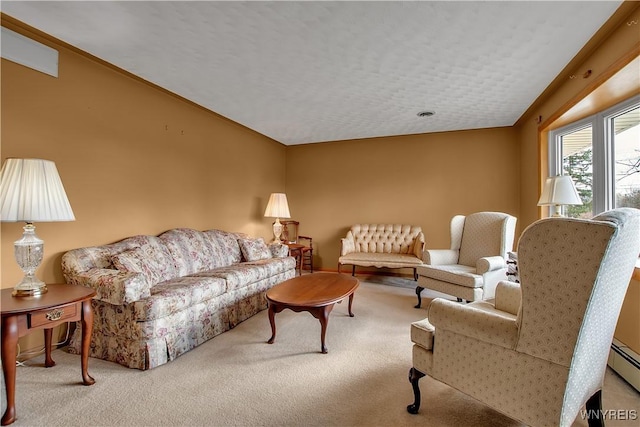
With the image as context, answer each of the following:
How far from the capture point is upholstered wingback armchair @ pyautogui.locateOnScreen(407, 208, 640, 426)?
1.16 meters

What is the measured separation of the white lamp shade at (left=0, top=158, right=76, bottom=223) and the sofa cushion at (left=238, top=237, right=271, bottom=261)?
228 centimetres

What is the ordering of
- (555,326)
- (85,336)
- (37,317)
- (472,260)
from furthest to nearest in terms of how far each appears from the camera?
(472,260)
(85,336)
(37,317)
(555,326)

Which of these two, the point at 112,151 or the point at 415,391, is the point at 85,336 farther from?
the point at 415,391

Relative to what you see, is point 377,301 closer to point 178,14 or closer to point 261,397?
point 261,397

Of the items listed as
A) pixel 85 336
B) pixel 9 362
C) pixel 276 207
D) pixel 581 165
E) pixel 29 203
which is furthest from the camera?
pixel 276 207

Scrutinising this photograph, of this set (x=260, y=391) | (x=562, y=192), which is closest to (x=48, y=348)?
(x=260, y=391)

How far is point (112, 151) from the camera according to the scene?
3.01 m

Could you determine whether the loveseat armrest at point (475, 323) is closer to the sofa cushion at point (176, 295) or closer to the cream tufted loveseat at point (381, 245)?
the sofa cushion at point (176, 295)

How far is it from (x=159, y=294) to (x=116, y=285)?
0.31 m

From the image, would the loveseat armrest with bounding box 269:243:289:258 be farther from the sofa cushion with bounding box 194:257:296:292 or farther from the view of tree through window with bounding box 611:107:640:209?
the view of tree through window with bounding box 611:107:640:209

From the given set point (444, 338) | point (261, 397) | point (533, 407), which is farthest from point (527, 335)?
point (261, 397)

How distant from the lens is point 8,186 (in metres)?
1.86

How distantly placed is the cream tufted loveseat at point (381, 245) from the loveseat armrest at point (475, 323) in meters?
3.06

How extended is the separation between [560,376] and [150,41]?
3.36 meters
